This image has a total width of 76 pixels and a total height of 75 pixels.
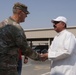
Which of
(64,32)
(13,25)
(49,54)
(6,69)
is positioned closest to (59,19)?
(64,32)

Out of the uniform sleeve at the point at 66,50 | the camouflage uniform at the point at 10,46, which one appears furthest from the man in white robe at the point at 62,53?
the camouflage uniform at the point at 10,46

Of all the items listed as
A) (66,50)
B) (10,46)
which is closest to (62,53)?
(66,50)

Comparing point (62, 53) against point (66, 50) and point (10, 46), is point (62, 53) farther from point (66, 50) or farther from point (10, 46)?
point (10, 46)

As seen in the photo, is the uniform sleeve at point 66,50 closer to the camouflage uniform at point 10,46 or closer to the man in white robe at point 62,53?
the man in white robe at point 62,53

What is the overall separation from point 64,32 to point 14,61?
118 centimetres

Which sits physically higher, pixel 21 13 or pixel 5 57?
pixel 21 13

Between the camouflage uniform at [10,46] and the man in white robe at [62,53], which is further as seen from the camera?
the man in white robe at [62,53]

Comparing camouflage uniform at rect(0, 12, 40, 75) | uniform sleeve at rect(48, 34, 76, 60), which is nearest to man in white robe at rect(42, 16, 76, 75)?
uniform sleeve at rect(48, 34, 76, 60)

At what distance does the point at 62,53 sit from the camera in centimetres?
511

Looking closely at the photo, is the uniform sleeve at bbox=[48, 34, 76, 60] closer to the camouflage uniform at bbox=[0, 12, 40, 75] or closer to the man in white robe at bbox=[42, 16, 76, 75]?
the man in white robe at bbox=[42, 16, 76, 75]

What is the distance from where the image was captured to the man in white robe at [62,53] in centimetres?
513

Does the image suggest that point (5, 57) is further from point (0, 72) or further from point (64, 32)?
point (64, 32)

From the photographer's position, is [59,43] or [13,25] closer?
[13,25]

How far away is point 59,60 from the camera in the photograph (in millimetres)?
5281
